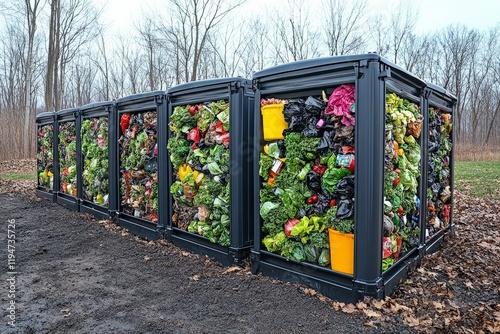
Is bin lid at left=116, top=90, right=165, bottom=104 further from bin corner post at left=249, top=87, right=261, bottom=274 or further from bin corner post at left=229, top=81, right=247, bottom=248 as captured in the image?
bin corner post at left=249, top=87, right=261, bottom=274

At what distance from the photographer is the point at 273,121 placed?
3.54 metres

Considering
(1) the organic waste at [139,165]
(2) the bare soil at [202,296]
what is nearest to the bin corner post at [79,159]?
(1) the organic waste at [139,165]

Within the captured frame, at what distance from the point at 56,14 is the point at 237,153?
689 inches

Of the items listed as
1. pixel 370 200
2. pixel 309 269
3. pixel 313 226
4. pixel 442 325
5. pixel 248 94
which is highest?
pixel 248 94

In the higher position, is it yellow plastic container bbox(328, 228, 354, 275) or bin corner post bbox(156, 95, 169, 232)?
bin corner post bbox(156, 95, 169, 232)

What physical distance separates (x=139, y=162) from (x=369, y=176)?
138 inches

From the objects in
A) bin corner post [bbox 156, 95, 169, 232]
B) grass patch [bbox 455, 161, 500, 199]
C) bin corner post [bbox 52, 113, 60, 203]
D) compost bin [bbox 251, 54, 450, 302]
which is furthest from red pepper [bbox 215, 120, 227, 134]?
grass patch [bbox 455, 161, 500, 199]

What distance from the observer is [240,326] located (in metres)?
2.80

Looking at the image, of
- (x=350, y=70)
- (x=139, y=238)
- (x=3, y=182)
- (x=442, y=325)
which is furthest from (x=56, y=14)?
(x=442, y=325)

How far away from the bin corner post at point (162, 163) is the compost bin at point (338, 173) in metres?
1.58

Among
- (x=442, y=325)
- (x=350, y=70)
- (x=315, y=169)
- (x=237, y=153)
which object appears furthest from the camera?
(x=237, y=153)

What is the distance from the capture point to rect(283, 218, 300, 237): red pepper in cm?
348

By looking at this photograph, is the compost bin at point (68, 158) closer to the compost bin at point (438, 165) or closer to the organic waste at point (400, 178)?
the organic waste at point (400, 178)

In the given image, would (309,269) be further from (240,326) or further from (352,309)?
(240,326)
